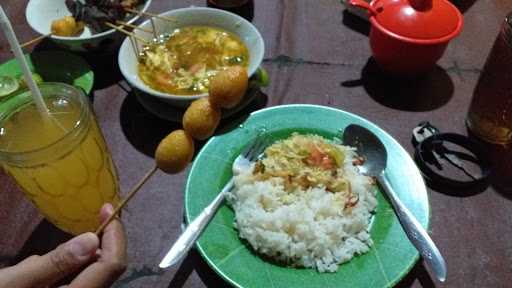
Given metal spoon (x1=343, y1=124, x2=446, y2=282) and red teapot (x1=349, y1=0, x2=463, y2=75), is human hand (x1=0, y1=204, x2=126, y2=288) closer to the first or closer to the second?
metal spoon (x1=343, y1=124, x2=446, y2=282)

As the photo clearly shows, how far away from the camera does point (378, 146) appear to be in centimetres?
127

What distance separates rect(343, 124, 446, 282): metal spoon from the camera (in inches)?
41.1

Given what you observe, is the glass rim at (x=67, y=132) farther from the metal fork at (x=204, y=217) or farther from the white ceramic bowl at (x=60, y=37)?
the white ceramic bowl at (x=60, y=37)

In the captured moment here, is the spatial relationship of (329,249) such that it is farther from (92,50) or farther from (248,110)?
(92,50)

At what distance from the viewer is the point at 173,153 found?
39.6 inches

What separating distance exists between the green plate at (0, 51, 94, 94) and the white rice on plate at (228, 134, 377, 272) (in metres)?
0.66

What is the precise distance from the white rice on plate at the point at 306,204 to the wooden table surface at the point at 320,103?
0.16 m

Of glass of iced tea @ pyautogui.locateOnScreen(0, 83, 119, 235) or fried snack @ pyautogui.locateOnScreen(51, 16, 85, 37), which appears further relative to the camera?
fried snack @ pyautogui.locateOnScreen(51, 16, 85, 37)

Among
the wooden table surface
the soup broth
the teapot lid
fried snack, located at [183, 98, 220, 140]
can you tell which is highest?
the teapot lid

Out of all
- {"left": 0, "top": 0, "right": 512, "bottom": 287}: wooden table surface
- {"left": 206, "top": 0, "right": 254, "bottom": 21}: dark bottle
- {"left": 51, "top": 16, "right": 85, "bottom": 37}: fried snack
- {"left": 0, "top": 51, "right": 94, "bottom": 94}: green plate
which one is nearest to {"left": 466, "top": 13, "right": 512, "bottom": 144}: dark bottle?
{"left": 0, "top": 0, "right": 512, "bottom": 287}: wooden table surface

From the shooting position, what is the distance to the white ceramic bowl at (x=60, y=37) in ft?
5.07

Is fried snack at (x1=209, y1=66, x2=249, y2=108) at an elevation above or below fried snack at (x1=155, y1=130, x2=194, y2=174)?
above

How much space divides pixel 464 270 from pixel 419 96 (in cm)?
67

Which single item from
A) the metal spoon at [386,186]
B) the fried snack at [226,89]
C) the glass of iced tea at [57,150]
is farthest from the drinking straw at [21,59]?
the metal spoon at [386,186]
